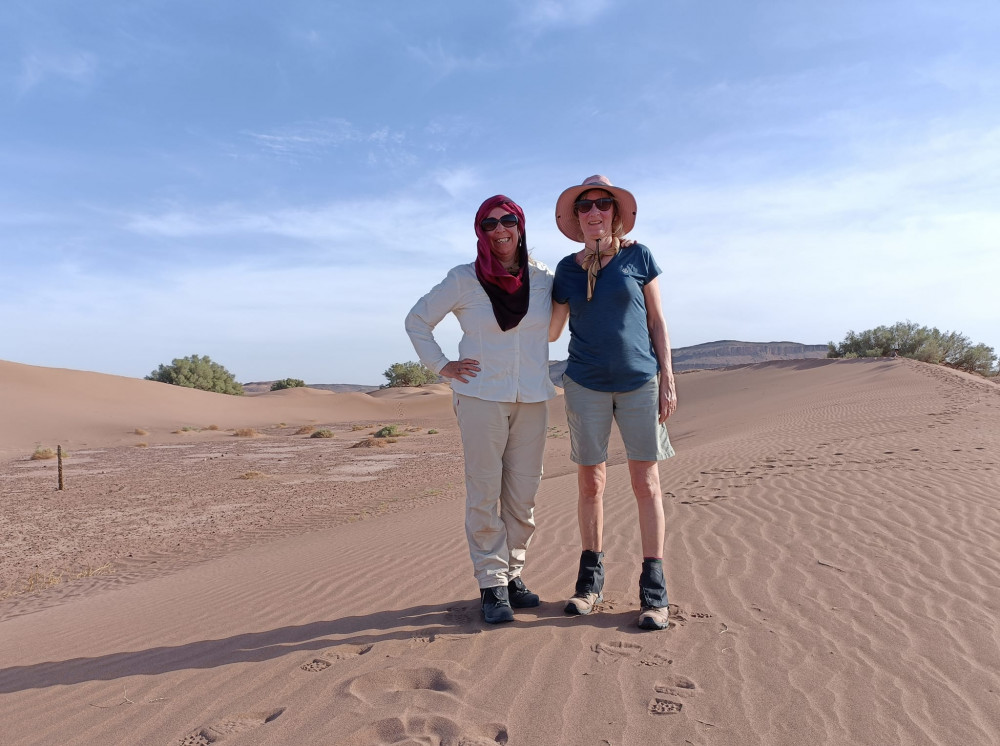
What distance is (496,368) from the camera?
11.3 ft

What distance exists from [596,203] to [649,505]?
1.52 m

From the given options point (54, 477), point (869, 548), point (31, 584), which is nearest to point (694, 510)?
point (869, 548)

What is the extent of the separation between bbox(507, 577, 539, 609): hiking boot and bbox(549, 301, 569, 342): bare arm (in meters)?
1.33

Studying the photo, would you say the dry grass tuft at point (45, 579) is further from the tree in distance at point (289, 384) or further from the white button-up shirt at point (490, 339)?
the tree in distance at point (289, 384)

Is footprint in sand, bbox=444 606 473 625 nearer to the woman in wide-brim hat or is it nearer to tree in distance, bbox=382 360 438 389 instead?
the woman in wide-brim hat

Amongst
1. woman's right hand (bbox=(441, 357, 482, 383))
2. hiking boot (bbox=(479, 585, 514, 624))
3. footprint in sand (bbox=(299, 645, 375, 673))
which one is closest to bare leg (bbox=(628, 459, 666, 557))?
hiking boot (bbox=(479, 585, 514, 624))

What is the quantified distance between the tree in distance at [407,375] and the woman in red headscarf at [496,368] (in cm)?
5331

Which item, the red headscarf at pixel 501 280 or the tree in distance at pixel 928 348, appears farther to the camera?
the tree in distance at pixel 928 348

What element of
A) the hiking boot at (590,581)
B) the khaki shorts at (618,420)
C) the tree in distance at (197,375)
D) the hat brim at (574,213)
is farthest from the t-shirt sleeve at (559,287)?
the tree in distance at (197,375)

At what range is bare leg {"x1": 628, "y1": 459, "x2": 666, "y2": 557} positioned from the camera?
11.2 ft

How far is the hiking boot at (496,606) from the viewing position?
3416mm

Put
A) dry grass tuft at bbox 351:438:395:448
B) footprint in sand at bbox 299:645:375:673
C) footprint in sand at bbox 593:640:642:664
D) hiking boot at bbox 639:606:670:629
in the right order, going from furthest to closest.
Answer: dry grass tuft at bbox 351:438:395:448 → hiking boot at bbox 639:606:670:629 → footprint in sand at bbox 299:645:375:673 → footprint in sand at bbox 593:640:642:664

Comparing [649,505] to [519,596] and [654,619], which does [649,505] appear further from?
[519,596]

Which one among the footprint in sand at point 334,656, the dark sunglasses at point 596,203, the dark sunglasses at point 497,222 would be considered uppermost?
the dark sunglasses at point 596,203
